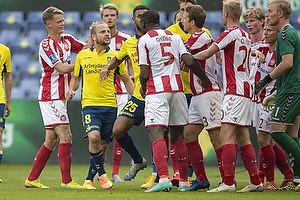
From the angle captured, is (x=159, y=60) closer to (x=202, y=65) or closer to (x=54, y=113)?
(x=202, y=65)

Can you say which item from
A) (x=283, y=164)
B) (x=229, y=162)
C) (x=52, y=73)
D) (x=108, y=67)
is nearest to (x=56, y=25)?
(x=52, y=73)

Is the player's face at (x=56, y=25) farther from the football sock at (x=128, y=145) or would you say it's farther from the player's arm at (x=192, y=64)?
the player's arm at (x=192, y=64)

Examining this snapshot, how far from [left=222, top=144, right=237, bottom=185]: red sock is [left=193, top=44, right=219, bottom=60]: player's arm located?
1.05 metres

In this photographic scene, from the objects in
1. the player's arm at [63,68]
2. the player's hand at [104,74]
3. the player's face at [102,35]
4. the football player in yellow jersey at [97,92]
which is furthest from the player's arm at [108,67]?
the player's arm at [63,68]

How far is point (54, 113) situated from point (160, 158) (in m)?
1.91

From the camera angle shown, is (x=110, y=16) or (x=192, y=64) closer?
Result: (x=192, y=64)

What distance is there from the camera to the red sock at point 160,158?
579cm

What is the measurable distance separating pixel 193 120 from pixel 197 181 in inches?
30.3

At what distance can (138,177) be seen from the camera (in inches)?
366

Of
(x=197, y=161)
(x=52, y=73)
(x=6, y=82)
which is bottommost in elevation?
(x=197, y=161)

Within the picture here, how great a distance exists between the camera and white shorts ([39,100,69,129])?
705 cm

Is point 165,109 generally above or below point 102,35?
below

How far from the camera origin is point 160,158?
5.84 meters

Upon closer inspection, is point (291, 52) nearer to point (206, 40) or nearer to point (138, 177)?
point (206, 40)
